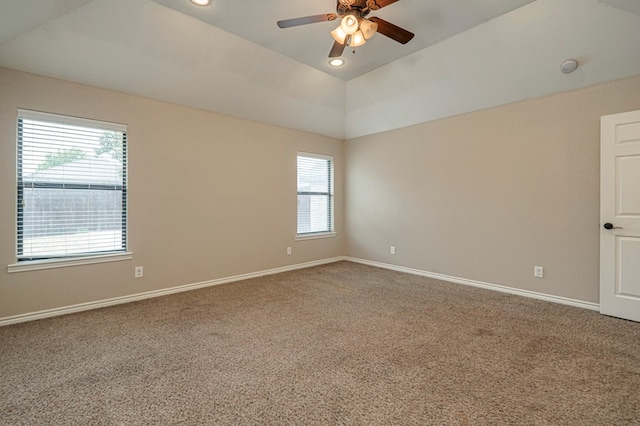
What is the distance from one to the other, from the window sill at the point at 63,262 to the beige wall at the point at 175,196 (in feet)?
0.17

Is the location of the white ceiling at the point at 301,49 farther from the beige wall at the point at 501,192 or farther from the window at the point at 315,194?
the window at the point at 315,194

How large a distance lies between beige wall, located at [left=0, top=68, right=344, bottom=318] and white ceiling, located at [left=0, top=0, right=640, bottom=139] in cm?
24

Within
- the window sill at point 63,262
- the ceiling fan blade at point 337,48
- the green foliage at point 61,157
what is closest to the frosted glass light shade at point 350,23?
the ceiling fan blade at point 337,48

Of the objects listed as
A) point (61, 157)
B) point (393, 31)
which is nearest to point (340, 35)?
point (393, 31)

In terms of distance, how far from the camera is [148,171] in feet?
11.7

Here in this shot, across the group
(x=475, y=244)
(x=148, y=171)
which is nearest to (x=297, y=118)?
(x=148, y=171)

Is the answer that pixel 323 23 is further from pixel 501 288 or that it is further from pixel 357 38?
pixel 501 288

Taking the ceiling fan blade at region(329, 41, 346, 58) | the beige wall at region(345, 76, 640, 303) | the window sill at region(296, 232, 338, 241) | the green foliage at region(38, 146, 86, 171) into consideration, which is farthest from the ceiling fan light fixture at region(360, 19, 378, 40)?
the window sill at region(296, 232, 338, 241)

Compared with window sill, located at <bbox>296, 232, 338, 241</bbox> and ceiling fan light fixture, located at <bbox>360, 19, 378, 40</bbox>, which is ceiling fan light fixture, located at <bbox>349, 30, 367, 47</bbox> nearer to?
ceiling fan light fixture, located at <bbox>360, 19, 378, 40</bbox>

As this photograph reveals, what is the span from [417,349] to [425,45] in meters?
3.28

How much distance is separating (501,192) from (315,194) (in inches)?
119

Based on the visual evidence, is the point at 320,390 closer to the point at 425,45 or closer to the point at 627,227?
the point at 627,227

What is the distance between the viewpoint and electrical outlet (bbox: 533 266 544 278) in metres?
3.52

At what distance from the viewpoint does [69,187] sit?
3137 millimetres
